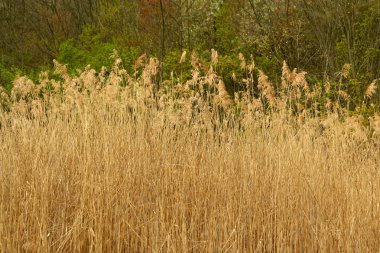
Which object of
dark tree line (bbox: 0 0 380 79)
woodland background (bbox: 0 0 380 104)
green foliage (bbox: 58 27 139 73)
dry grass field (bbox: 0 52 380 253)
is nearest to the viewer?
dry grass field (bbox: 0 52 380 253)

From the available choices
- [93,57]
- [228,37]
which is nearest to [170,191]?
[93,57]

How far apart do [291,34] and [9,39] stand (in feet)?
32.8

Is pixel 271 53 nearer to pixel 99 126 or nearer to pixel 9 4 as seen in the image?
pixel 99 126

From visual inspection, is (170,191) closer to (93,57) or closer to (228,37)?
(93,57)

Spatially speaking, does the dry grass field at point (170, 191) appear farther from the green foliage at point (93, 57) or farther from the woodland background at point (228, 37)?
the green foliage at point (93, 57)

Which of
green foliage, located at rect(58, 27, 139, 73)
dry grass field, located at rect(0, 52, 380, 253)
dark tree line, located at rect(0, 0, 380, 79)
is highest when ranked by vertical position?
dark tree line, located at rect(0, 0, 380, 79)

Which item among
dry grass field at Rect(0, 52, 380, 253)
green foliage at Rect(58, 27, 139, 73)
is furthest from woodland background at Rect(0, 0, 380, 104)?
dry grass field at Rect(0, 52, 380, 253)

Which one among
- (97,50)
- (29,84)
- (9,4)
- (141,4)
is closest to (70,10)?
(9,4)

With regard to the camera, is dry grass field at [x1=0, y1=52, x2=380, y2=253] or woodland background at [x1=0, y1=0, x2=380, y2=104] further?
woodland background at [x1=0, y1=0, x2=380, y2=104]

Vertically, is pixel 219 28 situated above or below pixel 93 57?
above

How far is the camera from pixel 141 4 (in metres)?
15.6

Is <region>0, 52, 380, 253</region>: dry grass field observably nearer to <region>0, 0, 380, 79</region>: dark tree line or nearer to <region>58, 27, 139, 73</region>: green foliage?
<region>0, 0, 380, 79</region>: dark tree line

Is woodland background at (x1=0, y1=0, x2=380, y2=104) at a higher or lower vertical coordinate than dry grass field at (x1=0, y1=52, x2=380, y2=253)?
higher

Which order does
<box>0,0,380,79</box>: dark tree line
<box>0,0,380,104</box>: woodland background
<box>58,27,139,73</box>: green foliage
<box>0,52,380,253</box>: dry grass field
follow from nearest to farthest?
<box>0,52,380,253</box>: dry grass field
<box>0,0,380,104</box>: woodland background
<box>0,0,380,79</box>: dark tree line
<box>58,27,139,73</box>: green foliage
